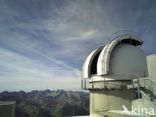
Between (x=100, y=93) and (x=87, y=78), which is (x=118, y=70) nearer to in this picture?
Answer: (x=100, y=93)

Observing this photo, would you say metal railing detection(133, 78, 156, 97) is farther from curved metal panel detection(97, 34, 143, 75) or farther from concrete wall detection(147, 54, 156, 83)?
curved metal panel detection(97, 34, 143, 75)

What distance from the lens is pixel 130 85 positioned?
9.98 m

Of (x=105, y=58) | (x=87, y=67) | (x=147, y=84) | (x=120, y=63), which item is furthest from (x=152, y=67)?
Answer: (x=87, y=67)

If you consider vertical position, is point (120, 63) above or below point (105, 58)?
below

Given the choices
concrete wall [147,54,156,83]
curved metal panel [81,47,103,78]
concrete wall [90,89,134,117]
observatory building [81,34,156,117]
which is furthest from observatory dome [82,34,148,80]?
concrete wall [147,54,156,83]

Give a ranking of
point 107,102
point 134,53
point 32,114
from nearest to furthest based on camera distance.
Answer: point 107,102, point 134,53, point 32,114

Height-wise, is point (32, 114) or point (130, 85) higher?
point (130, 85)

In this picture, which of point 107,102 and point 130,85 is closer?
point 130,85

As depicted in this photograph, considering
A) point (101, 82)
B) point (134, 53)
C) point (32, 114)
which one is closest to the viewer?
point (101, 82)

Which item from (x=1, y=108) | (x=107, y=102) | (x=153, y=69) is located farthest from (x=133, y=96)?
(x=1, y=108)

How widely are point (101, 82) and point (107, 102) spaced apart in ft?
6.29

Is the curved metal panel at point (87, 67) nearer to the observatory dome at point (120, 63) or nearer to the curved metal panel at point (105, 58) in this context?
the observatory dome at point (120, 63)

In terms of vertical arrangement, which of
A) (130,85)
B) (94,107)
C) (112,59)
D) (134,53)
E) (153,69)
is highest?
(134,53)

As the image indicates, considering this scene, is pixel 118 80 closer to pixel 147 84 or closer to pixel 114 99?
pixel 114 99
